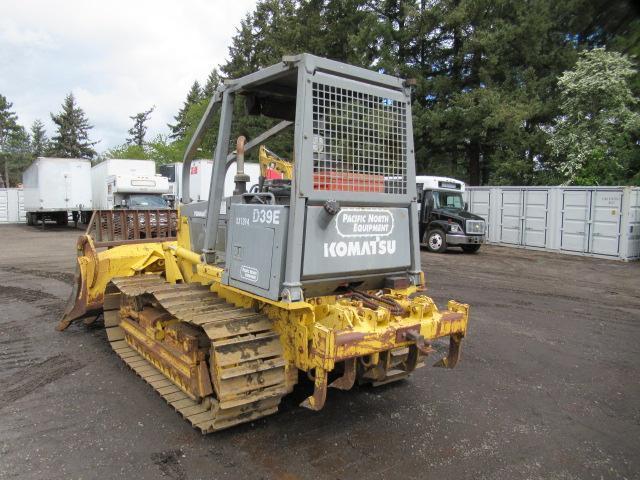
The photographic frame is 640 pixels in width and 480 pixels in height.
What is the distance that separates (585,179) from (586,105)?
3.19 m

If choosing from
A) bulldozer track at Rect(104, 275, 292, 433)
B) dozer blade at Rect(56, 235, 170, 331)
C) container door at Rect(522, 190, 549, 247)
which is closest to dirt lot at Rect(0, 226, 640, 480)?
bulldozer track at Rect(104, 275, 292, 433)

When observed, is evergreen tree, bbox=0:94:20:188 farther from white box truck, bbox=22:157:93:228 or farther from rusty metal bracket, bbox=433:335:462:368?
rusty metal bracket, bbox=433:335:462:368

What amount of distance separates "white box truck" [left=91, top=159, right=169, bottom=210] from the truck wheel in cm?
1096

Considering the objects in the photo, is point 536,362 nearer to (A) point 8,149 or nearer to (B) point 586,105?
(B) point 586,105

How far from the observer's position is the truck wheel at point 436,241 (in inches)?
646

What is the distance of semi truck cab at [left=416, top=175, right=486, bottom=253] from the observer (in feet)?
52.4

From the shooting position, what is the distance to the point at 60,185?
24266mm

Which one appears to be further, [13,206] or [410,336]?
[13,206]

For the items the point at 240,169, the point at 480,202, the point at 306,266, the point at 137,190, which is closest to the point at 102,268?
the point at 240,169

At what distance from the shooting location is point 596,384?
511 cm

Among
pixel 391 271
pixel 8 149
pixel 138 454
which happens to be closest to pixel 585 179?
Result: pixel 391 271

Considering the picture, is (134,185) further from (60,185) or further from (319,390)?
(319,390)

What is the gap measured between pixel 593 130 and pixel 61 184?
23922mm

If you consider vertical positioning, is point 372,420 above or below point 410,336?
below
